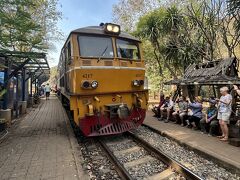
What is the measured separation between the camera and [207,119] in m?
8.70

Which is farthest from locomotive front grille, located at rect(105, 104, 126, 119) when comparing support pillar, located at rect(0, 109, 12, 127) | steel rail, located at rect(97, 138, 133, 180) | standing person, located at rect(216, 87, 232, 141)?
support pillar, located at rect(0, 109, 12, 127)

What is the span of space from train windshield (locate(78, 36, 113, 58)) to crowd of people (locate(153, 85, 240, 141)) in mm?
3496

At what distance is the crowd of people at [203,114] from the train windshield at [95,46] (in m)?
3.50

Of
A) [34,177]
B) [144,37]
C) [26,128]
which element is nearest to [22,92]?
[26,128]

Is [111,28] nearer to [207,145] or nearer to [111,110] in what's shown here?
[111,110]

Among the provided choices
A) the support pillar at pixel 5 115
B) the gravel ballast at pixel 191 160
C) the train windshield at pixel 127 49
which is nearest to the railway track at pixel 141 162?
the gravel ballast at pixel 191 160

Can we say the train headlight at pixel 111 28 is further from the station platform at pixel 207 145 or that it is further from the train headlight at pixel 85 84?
the station platform at pixel 207 145

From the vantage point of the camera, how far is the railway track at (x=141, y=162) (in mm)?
5398

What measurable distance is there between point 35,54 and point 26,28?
2210mm

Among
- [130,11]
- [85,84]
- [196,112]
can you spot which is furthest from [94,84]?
[130,11]

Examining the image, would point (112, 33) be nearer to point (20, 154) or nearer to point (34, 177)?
point (20, 154)

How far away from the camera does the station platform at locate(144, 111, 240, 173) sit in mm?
5880

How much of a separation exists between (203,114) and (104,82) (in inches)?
159

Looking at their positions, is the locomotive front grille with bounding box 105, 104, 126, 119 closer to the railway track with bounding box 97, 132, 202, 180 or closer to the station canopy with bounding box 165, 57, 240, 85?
the railway track with bounding box 97, 132, 202, 180
